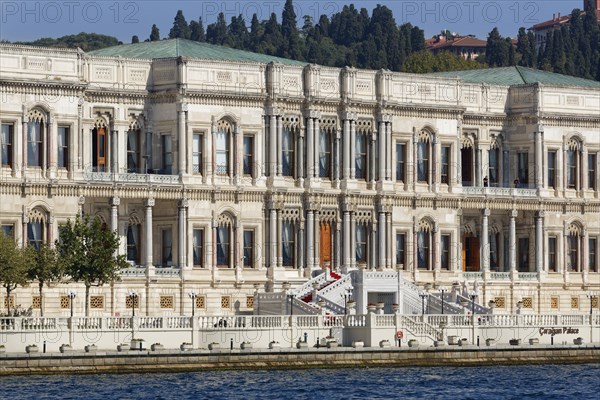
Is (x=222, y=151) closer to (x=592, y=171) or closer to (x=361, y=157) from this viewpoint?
(x=361, y=157)

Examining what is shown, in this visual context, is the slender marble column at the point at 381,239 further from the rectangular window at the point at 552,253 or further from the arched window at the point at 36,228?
the arched window at the point at 36,228

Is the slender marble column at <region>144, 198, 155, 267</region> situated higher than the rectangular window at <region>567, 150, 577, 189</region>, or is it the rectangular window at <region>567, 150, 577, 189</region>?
the rectangular window at <region>567, 150, 577, 189</region>

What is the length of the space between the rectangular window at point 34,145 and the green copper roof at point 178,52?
27.8 ft

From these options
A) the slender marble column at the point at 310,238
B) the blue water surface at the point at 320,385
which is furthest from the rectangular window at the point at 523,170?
the blue water surface at the point at 320,385

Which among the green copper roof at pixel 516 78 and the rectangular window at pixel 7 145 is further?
the green copper roof at pixel 516 78

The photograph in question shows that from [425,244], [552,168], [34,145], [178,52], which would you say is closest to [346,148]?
[425,244]

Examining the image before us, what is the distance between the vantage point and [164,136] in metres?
110

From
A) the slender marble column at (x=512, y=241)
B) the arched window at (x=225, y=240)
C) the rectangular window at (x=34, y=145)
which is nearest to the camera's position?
the rectangular window at (x=34, y=145)

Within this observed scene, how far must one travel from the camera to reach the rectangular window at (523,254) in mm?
123488

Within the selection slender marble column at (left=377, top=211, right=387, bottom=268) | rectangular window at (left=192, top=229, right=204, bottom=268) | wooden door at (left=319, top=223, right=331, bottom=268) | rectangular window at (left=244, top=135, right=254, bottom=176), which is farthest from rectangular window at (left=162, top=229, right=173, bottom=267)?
slender marble column at (left=377, top=211, right=387, bottom=268)

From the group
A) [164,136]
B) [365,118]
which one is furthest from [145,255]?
[365,118]

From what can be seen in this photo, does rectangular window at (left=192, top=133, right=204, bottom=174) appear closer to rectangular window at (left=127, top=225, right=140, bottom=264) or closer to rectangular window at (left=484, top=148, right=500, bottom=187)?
rectangular window at (left=127, top=225, right=140, bottom=264)

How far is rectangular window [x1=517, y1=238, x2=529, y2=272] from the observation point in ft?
405

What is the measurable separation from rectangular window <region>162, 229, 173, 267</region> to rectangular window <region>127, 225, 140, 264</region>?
1386mm
